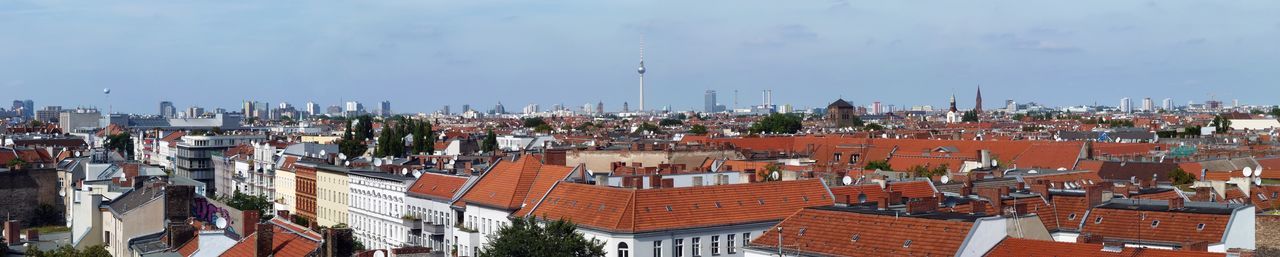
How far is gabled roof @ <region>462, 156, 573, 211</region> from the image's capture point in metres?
57.9

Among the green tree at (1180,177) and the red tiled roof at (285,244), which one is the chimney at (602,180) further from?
the green tree at (1180,177)

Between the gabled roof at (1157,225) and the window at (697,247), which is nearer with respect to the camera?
the gabled roof at (1157,225)

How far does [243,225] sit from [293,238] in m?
5.31

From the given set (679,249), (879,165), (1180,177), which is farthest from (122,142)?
(679,249)

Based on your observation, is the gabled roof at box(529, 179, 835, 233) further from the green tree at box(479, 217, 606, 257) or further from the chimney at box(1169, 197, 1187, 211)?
the chimney at box(1169, 197, 1187, 211)

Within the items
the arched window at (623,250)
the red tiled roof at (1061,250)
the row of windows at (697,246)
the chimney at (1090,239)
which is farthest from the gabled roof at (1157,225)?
the arched window at (623,250)

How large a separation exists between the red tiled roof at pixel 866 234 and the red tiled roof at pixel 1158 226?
657cm

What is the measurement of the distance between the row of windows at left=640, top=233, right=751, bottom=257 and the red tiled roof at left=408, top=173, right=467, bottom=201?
16.3 metres

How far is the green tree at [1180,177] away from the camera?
74400mm

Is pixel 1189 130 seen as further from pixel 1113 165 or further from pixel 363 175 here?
pixel 363 175

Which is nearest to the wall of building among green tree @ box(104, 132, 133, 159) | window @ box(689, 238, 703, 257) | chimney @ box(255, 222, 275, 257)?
window @ box(689, 238, 703, 257)

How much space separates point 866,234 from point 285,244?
50.4 feet

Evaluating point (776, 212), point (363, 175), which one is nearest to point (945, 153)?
point (363, 175)

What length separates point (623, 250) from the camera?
162 feet
